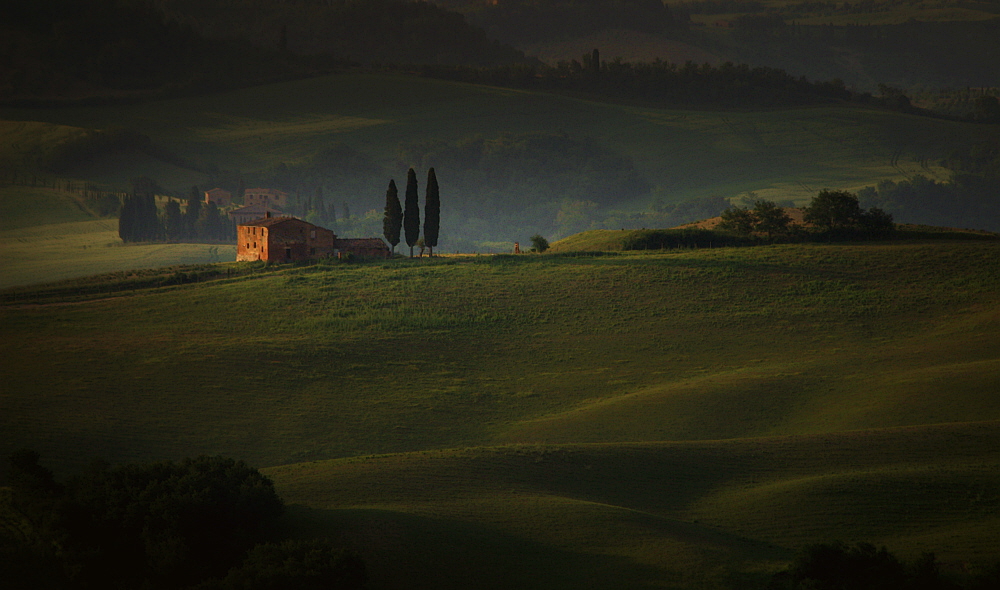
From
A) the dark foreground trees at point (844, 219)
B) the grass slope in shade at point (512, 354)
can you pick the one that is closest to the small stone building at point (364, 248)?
the grass slope in shade at point (512, 354)

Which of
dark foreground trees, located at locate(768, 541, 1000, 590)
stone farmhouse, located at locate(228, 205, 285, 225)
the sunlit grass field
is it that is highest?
stone farmhouse, located at locate(228, 205, 285, 225)

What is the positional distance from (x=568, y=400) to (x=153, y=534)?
29562 millimetres

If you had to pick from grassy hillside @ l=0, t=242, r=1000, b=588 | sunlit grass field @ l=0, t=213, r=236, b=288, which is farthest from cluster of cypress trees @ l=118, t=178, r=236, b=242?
grassy hillside @ l=0, t=242, r=1000, b=588

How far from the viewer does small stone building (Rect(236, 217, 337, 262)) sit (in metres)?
82.9

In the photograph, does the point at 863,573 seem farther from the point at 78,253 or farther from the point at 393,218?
the point at 78,253

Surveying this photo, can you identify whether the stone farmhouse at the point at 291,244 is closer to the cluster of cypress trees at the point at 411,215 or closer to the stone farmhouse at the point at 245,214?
the cluster of cypress trees at the point at 411,215

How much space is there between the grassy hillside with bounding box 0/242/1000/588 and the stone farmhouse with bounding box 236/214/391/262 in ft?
15.5

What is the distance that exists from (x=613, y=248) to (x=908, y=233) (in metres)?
26.1

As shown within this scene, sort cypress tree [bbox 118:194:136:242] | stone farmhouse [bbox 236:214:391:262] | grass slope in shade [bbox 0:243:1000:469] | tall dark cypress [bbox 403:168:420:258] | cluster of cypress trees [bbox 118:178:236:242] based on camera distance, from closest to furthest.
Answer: grass slope in shade [bbox 0:243:1000:469] → stone farmhouse [bbox 236:214:391:262] → tall dark cypress [bbox 403:168:420:258] → cypress tree [bbox 118:194:136:242] → cluster of cypress trees [bbox 118:178:236:242]

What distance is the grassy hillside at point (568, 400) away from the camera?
102ft

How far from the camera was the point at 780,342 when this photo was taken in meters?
62.0

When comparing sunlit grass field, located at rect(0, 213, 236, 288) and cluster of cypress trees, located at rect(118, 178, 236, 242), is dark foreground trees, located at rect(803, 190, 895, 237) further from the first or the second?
cluster of cypress trees, located at rect(118, 178, 236, 242)

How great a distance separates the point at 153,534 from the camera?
27953 millimetres

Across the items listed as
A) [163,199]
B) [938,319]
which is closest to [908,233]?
[938,319]
